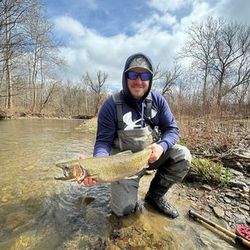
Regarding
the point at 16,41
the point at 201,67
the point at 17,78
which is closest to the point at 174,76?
the point at 201,67

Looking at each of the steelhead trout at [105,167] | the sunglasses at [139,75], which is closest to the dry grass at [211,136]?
the sunglasses at [139,75]

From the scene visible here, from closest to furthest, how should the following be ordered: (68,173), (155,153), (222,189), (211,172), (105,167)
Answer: (68,173)
(105,167)
(155,153)
(222,189)
(211,172)

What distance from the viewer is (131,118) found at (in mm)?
3199

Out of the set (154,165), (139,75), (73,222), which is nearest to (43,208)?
(73,222)

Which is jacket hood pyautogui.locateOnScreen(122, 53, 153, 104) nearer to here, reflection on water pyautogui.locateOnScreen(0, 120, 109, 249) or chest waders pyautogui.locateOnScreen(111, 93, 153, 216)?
chest waders pyautogui.locateOnScreen(111, 93, 153, 216)

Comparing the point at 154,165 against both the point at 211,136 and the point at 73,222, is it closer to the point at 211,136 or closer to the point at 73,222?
the point at 73,222

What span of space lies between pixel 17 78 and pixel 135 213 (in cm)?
2523

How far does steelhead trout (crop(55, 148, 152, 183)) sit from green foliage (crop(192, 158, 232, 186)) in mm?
1999

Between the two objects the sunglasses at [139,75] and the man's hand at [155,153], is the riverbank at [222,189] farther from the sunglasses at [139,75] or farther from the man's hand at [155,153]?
the sunglasses at [139,75]

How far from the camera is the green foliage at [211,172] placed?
418cm

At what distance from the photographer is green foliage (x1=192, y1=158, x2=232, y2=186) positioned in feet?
13.7

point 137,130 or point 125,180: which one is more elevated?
point 137,130

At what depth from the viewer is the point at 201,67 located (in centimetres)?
3278

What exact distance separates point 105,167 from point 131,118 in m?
0.95
